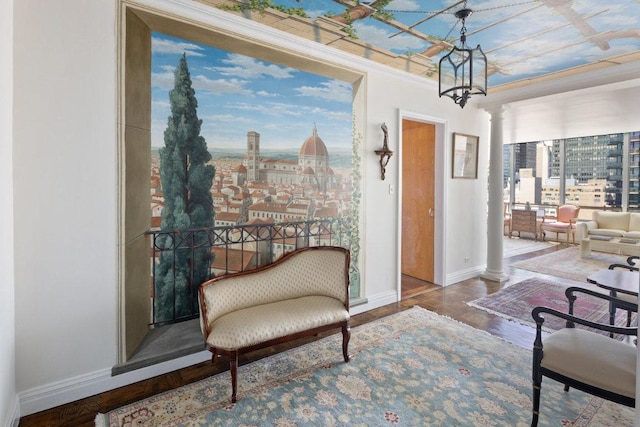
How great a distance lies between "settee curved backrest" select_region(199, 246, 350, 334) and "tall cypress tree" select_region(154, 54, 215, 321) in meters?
0.45

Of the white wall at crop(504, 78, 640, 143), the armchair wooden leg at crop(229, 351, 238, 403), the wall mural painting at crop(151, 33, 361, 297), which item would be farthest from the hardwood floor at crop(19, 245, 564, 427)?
the white wall at crop(504, 78, 640, 143)

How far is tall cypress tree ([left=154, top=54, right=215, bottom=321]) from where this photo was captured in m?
2.46

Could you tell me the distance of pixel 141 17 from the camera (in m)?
2.20

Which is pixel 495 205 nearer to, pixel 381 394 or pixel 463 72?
pixel 463 72

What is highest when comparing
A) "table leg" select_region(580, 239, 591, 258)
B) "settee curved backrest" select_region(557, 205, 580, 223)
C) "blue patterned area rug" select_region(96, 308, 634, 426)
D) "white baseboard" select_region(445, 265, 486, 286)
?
"settee curved backrest" select_region(557, 205, 580, 223)

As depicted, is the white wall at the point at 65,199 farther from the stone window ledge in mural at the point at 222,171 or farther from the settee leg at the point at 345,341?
the settee leg at the point at 345,341

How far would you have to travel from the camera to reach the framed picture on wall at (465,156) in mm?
4328

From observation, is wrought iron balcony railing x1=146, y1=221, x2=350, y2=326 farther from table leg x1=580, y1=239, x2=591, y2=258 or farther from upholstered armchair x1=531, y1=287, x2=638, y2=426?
table leg x1=580, y1=239, x2=591, y2=258

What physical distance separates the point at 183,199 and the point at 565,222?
8.93 meters

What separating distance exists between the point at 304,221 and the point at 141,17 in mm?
2072

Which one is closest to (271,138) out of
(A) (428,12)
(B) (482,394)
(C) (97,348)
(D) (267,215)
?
(D) (267,215)

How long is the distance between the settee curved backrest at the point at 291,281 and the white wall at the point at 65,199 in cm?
75

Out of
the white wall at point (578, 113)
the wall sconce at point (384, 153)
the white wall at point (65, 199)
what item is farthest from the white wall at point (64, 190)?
the white wall at point (578, 113)

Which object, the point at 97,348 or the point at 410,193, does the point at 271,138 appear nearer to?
the point at 97,348
